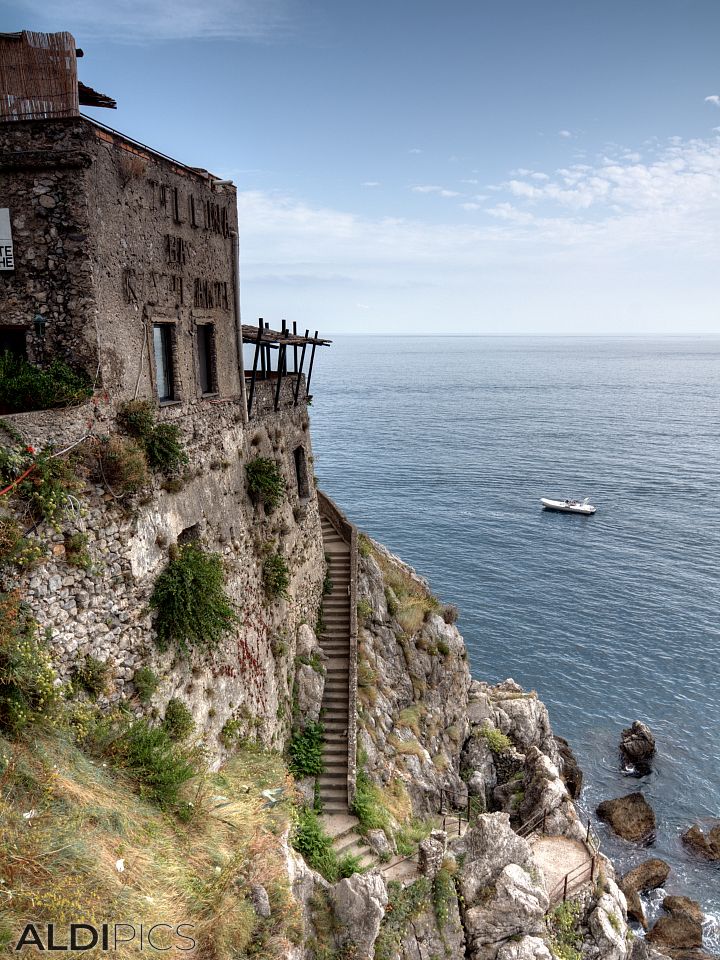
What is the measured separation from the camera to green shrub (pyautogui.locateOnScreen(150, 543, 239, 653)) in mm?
15812

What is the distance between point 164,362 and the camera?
1789cm

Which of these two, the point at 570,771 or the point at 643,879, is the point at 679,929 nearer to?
the point at 643,879

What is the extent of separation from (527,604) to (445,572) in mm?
7288

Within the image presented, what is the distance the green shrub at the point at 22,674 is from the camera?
11477 millimetres

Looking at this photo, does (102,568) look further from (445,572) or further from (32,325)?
(445,572)

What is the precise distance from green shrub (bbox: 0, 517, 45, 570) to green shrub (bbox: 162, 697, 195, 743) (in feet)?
17.6

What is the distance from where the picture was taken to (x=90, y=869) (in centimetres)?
1039

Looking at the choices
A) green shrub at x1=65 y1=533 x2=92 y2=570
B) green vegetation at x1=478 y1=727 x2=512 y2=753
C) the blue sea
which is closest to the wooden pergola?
green shrub at x1=65 y1=533 x2=92 y2=570

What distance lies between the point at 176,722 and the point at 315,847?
588cm

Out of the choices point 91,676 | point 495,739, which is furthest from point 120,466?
point 495,739

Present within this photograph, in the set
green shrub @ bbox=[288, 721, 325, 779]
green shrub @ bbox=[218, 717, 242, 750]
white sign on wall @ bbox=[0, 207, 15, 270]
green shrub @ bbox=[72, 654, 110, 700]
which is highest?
white sign on wall @ bbox=[0, 207, 15, 270]

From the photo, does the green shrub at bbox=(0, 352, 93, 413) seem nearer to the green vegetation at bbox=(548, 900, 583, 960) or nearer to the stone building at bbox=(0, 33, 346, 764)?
the stone building at bbox=(0, 33, 346, 764)

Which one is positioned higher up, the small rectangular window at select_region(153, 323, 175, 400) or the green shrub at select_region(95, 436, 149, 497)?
the small rectangular window at select_region(153, 323, 175, 400)

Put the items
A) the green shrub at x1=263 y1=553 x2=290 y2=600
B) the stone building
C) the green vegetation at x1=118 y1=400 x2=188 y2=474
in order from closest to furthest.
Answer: the stone building, the green vegetation at x1=118 y1=400 x2=188 y2=474, the green shrub at x1=263 y1=553 x2=290 y2=600
